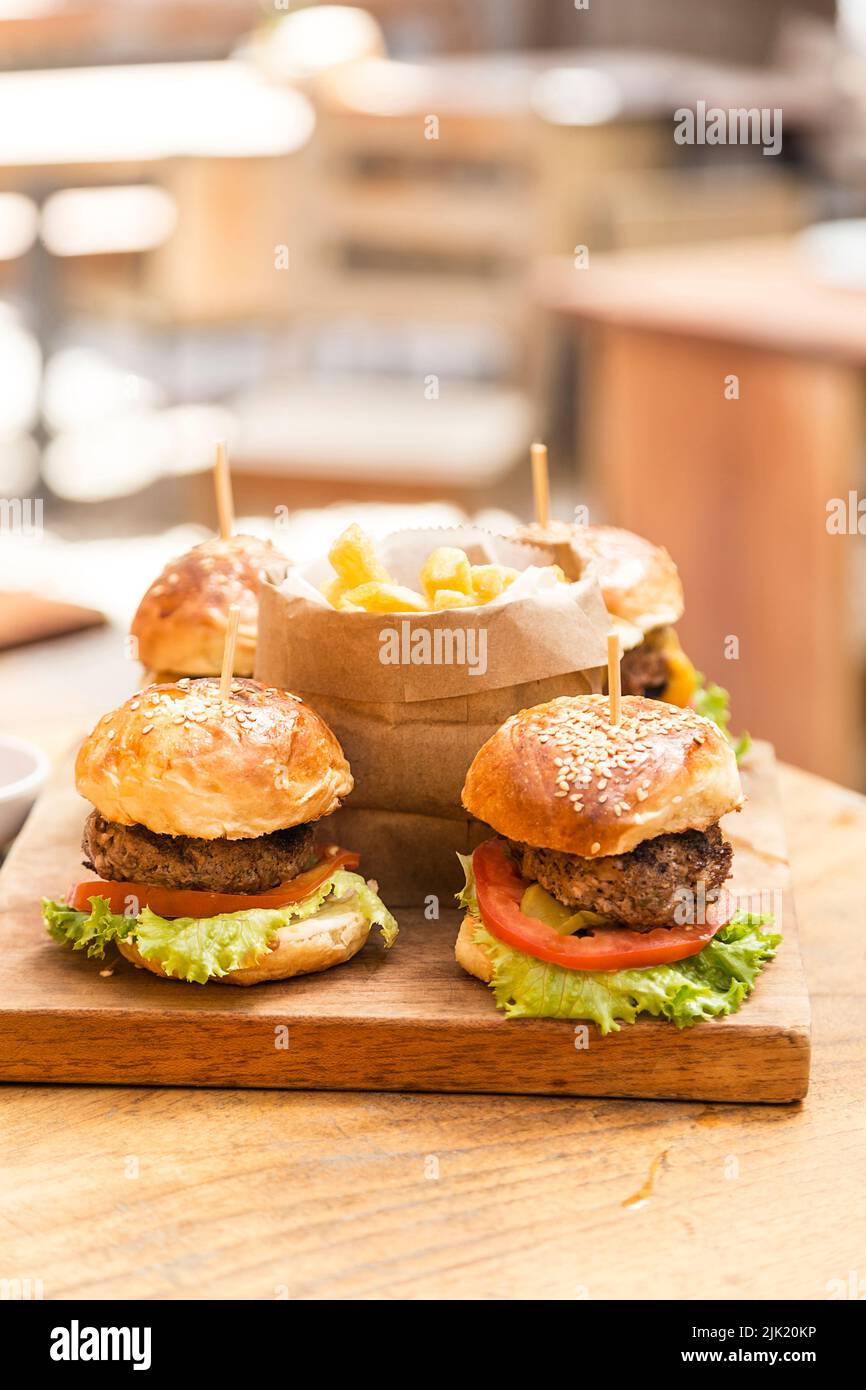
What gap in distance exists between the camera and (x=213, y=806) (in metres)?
1.75

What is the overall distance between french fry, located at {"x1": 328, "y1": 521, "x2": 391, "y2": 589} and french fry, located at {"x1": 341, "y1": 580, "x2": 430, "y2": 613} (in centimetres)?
5

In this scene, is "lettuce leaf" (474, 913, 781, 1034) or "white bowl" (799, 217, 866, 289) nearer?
"lettuce leaf" (474, 913, 781, 1034)

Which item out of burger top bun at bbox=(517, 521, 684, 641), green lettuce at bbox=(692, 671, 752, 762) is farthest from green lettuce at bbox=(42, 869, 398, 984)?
green lettuce at bbox=(692, 671, 752, 762)

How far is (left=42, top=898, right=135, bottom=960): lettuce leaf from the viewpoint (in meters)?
1.82

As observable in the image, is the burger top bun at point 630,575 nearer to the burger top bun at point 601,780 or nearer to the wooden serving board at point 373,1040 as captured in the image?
the burger top bun at point 601,780

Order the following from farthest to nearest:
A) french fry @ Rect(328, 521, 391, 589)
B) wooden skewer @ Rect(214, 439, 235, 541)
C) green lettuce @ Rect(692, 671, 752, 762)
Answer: green lettuce @ Rect(692, 671, 752, 762), wooden skewer @ Rect(214, 439, 235, 541), french fry @ Rect(328, 521, 391, 589)

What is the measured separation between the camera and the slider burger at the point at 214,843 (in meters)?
1.76

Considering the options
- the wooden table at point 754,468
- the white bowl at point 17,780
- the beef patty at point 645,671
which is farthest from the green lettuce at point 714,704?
the wooden table at point 754,468

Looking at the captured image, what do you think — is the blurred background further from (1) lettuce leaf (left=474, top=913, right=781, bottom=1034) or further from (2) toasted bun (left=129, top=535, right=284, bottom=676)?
(1) lettuce leaf (left=474, top=913, right=781, bottom=1034)

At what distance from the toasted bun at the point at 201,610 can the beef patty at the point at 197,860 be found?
53 centimetres

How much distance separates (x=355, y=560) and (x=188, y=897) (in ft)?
1.63

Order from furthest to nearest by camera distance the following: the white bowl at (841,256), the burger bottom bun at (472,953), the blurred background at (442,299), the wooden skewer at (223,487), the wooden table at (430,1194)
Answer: the white bowl at (841,256)
the blurred background at (442,299)
the wooden skewer at (223,487)
the burger bottom bun at (472,953)
the wooden table at (430,1194)
